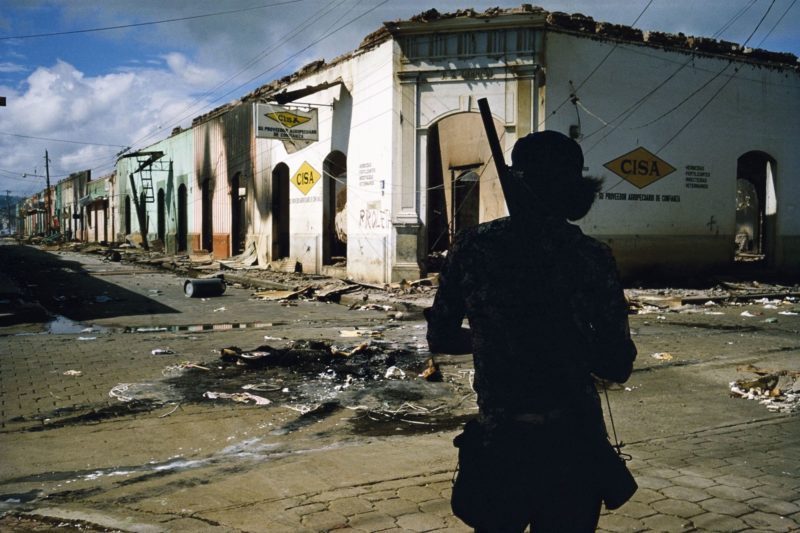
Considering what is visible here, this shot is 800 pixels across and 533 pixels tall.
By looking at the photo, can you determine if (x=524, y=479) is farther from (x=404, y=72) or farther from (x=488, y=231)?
(x=404, y=72)

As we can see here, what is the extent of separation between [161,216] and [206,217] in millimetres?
8372

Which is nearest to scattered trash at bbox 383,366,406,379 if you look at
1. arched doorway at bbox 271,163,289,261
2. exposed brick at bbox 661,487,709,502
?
exposed brick at bbox 661,487,709,502

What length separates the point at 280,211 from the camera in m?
23.6

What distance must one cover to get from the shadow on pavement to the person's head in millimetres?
11364

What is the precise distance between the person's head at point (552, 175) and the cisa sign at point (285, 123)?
56.5 feet

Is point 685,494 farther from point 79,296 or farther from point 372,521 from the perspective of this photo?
point 79,296

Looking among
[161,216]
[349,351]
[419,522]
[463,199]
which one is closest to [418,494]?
[419,522]

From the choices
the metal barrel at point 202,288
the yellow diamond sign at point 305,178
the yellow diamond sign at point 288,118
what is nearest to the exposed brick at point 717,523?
the metal barrel at point 202,288

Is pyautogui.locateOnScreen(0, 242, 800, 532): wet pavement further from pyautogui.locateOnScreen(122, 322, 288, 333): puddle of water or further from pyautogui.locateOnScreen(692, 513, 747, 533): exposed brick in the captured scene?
pyautogui.locateOnScreen(122, 322, 288, 333): puddle of water

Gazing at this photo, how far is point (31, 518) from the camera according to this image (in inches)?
136

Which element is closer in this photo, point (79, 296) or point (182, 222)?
point (79, 296)

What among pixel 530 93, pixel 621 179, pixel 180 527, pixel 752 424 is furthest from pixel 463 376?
pixel 621 179

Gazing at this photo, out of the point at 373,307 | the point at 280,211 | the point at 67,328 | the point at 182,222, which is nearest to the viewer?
the point at 67,328

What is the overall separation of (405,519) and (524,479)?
1.67 metres
